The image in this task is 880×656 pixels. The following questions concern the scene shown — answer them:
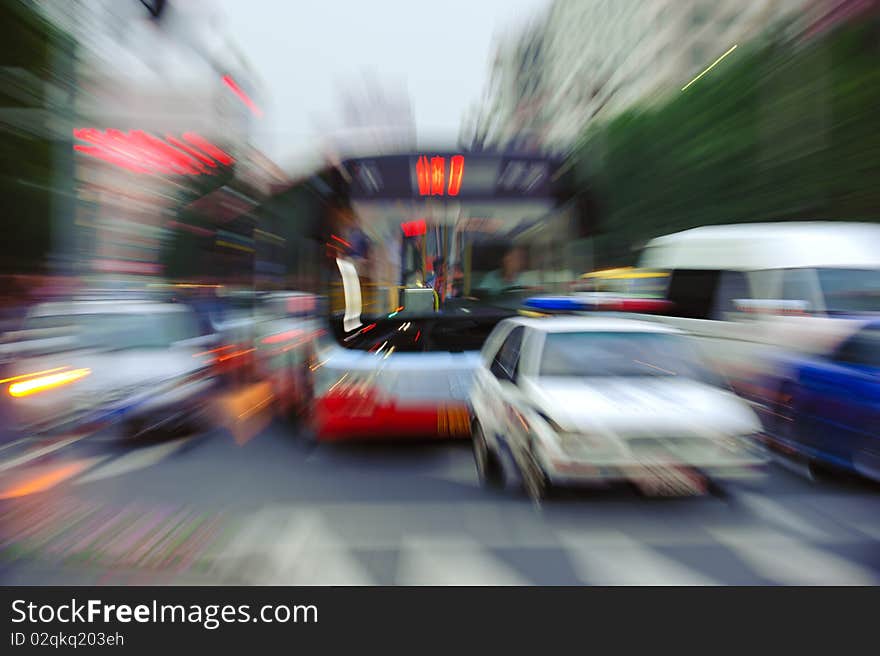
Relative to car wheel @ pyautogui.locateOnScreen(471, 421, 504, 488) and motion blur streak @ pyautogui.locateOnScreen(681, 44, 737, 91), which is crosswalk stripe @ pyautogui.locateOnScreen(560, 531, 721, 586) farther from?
motion blur streak @ pyautogui.locateOnScreen(681, 44, 737, 91)

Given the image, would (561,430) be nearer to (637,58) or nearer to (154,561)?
(154,561)

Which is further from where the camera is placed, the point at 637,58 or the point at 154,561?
the point at 637,58

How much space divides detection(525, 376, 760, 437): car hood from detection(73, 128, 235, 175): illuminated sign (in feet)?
23.7

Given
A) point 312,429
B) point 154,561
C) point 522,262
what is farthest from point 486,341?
point 154,561

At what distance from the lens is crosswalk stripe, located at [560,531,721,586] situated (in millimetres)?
3785

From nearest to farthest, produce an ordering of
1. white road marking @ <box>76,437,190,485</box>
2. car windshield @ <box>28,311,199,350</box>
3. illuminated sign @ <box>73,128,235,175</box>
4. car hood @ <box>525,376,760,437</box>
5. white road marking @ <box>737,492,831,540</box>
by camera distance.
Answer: white road marking @ <box>737,492,831,540</box> < car hood @ <box>525,376,760,437</box> < white road marking @ <box>76,437,190,485</box> < car windshield @ <box>28,311,199,350</box> < illuminated sign @ <box>73,128,235,175</box>

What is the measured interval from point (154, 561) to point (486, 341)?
11.6 feet

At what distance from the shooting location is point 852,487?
5.47 m

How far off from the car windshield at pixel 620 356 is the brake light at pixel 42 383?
473 cm

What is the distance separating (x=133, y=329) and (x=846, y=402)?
693 cm

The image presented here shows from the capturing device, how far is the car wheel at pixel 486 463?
555cm

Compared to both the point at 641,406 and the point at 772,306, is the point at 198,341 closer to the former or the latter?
the point at 641,406

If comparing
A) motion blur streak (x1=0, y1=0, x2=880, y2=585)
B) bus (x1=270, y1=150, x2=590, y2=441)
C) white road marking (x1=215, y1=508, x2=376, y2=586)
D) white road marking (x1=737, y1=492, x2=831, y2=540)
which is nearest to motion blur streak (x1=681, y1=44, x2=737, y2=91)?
motion blur streak (x1=0, y1=0, x2=880, y2=585)

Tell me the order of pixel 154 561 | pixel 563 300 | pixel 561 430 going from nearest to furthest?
pixel 154 561
pixel 561 430
pixel 563 300
